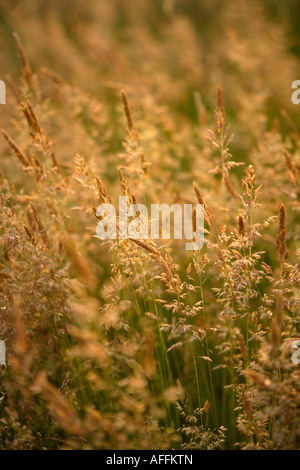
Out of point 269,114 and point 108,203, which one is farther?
point 269,114

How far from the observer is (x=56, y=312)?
5.96ft

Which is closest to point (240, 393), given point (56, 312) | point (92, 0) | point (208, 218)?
point (208, 218)

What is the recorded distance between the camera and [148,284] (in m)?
2.36

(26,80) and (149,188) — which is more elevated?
(26,80)

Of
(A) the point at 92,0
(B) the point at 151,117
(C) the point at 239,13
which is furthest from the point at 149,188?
(A) the point at 92,0

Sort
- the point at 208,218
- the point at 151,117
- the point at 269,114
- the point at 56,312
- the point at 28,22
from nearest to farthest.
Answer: the point at 208,218 → the point at 56,312 → the point at 151,117 → the point at 269,114 → the point at 28,22

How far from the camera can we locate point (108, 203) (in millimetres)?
1646

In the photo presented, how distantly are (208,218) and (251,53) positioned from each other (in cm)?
438

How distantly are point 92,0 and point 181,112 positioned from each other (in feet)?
20.2

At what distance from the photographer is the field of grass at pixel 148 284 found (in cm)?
157

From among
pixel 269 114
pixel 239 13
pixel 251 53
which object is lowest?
pixel 269 114

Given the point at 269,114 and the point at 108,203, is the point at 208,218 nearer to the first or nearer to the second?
the point at 108,203

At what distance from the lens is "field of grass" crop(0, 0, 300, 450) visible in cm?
157
